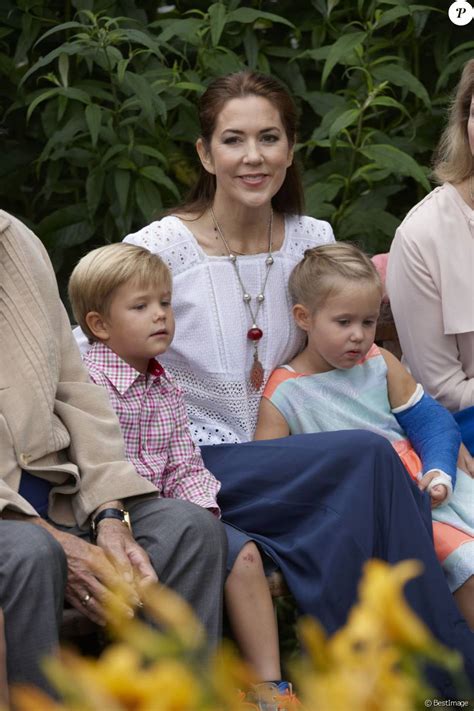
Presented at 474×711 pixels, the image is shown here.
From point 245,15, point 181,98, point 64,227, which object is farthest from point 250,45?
point 64,227

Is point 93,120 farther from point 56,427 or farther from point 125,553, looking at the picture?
point 125,553

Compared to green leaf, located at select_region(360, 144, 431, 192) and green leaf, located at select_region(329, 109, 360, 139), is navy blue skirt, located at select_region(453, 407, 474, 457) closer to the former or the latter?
green leaf, located at select_region(360, 144, 431, 192)

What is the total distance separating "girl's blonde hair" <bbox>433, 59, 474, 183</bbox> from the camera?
3.52 m

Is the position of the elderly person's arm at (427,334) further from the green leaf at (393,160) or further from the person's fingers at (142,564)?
the person's fingers at (142,564)

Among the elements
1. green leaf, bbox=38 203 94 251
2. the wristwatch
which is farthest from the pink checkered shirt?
green leaf, bbox=38 203 94 251

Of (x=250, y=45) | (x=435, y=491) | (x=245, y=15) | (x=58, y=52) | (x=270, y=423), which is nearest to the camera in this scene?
(x=435, y=491)

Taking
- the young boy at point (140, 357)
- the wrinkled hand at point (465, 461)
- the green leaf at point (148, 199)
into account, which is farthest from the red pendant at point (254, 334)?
the green leaf at point (148, 199)

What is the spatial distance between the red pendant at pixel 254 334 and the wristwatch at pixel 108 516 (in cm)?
70

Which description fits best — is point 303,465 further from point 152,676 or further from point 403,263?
point 152,676

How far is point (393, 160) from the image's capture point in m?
3.99

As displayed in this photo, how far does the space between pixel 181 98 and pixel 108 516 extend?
1808 millimetres

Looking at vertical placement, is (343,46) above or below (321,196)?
above

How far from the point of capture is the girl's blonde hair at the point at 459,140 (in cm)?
352

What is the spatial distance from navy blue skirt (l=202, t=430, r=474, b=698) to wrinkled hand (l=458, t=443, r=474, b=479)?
15.8 inches
